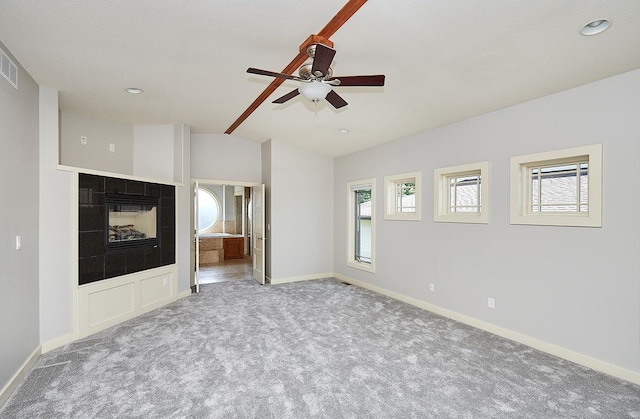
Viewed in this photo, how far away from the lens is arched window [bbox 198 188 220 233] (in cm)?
1032

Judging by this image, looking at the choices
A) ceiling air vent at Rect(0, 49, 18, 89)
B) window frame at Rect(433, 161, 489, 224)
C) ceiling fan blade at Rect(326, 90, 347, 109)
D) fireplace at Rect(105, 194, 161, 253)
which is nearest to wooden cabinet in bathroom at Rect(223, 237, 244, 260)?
fireplace at Rect(105, 194, 161, 253)

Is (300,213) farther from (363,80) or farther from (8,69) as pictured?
(8,69)

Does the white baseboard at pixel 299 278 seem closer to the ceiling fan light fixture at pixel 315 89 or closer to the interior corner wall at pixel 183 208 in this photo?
the interior corner wall at pixel 183 208

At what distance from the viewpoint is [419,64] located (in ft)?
9.38

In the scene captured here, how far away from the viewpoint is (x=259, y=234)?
6312mm

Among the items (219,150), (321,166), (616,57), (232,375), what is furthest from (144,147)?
(616,57)

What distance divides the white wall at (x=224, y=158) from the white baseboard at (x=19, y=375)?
3.69 metres

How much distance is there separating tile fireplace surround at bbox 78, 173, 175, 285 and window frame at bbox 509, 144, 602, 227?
188 inches

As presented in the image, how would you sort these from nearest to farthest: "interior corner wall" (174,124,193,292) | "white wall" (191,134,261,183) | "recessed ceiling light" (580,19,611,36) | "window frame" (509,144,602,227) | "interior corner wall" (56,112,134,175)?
"recessed ceiling light" (580,19,611,36) → "window frame" (509,144,602,227) → "interior corner wall" (56,112,134,175) → "interior corner wall" (174,124,193,292) → "white wall" (191,134,261,183)

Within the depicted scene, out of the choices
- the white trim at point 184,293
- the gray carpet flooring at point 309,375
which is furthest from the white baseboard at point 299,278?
the gray carpet flooring at point 309,375

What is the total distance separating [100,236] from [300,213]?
3516 millimetres

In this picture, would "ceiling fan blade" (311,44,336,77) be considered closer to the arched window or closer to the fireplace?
the fireplace

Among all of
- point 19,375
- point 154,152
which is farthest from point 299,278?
point 19,375

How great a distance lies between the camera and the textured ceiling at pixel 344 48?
2.14 m
